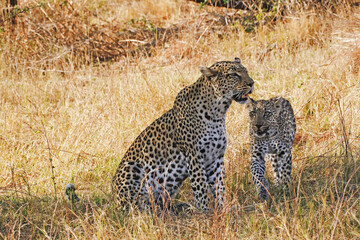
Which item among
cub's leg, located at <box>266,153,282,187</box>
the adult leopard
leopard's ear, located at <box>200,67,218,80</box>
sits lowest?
cub's leg, located at <box>266,153,282,187</box>

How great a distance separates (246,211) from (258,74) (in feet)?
14.2

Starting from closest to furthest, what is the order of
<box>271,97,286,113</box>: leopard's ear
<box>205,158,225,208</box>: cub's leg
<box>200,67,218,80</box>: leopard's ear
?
<box>200,67,218,80</box>: leopard's ear < <box>205,158,225,208</box>: cub's leg < <box>271,97,286,113</box>: leopard's ear

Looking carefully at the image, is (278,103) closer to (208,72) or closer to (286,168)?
(286,168)

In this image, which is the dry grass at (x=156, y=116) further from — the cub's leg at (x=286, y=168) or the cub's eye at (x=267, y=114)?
the cub's eye at (x=267, y=114)

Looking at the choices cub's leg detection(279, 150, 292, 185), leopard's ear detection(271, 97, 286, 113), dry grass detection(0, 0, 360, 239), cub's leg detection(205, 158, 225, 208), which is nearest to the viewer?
dry grass detection(0, 0, 360, 239)

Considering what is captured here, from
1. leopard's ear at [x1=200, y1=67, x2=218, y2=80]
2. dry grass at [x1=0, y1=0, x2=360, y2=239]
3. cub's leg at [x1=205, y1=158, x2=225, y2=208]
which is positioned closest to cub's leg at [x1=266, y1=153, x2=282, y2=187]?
dry grass at [x1=0, y1=0, x2=360, y2=239]

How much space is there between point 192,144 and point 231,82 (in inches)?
27.3

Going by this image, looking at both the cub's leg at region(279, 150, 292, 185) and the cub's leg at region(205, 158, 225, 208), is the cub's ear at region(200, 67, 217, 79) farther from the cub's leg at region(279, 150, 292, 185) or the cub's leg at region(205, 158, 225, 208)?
the cub's leg at region(279, 150, 292, 185)

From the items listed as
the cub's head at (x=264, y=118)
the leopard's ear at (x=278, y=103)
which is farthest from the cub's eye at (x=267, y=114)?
the leopard's ear at (x=278, y=103)

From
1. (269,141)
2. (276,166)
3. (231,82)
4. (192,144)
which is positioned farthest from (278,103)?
(192,144)

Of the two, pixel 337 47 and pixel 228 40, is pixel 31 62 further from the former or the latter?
pixel 337 47

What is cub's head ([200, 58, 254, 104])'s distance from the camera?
511 cm

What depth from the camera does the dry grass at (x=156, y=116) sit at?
4512mm

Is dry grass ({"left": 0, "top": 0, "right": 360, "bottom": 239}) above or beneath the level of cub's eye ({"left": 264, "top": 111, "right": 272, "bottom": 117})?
beneath
